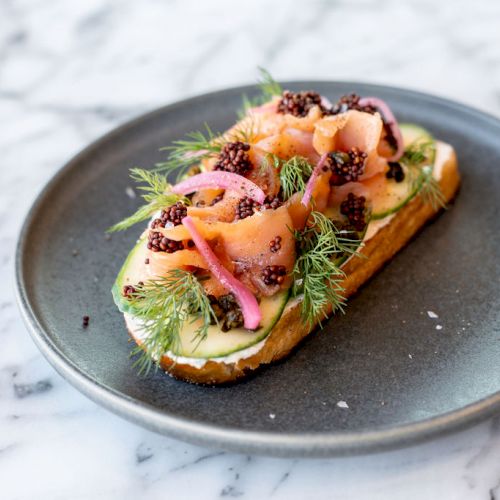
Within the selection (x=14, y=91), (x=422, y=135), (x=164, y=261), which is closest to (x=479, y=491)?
(x=164, y=261)

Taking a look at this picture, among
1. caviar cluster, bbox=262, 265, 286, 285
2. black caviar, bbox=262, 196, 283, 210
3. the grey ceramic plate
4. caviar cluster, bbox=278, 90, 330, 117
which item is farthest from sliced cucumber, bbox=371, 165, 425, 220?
caviar cluster, bbox=262, 265, 286, 285

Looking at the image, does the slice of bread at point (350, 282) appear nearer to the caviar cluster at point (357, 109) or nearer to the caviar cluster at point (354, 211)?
the caviar cluster at point (354, 211)

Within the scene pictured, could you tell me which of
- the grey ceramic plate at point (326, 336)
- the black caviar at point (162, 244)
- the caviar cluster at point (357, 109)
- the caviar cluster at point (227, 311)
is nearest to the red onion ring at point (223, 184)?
the black caviar at point (162, 244)

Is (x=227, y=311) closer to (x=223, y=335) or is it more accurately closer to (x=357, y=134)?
(x=223, y=335)

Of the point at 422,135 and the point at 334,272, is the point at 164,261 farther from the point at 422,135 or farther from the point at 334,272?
the point at 422,135

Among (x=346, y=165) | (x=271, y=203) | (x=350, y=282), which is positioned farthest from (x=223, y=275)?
(x=346, y=165)

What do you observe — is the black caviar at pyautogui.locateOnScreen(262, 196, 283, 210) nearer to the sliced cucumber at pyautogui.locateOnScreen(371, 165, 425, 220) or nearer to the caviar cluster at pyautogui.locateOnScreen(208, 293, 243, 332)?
the caviar cluster at pyautogui.locateOnScreen(208, 293, 243, 332)

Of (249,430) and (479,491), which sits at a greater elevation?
(249,430)
